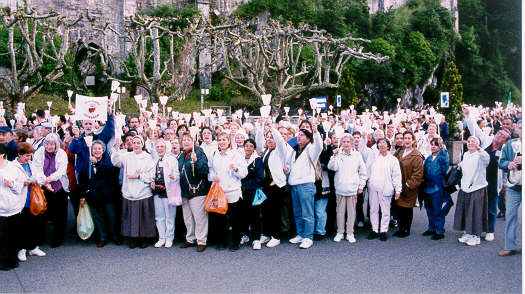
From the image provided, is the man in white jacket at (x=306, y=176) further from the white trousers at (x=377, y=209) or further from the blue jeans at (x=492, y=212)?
the blue jeans at (x=492, y=212)

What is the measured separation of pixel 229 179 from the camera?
693 centimetres

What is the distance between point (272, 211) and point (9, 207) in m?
3.61

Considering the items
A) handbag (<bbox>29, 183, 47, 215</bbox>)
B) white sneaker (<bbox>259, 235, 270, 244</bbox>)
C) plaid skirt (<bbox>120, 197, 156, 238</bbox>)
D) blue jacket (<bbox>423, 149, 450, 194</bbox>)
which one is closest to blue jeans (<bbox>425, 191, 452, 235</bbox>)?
blue jacket (<bbox>423, 149, 450, 194</bbox>)

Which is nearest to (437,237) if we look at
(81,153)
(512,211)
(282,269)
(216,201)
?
(512,211)

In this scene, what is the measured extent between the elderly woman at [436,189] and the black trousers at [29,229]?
5.91 meters

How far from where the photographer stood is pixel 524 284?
508cm

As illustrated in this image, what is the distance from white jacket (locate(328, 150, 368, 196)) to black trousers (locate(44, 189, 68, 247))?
4.14 meters

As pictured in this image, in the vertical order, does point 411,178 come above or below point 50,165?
below

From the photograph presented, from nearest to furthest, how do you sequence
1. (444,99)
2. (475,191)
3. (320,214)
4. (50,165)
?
(50,165) < (475,191) < (320,214) < (444,99)

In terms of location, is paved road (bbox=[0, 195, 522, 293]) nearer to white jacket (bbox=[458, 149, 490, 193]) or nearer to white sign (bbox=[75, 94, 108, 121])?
white jacket (bbox=[458, 149, 490, 193])

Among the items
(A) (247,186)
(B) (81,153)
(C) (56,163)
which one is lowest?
(A) (247,186)

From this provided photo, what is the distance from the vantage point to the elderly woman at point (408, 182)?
754cm

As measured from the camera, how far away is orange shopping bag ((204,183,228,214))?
6766mm

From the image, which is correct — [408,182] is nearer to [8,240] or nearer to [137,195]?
[137,195]
